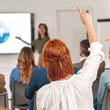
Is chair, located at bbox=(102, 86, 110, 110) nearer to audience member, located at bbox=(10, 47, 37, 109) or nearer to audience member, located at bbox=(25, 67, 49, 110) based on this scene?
audience member, located at bbox=(25, 67, 49, 110)

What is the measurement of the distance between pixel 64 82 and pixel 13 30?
606 centimetres

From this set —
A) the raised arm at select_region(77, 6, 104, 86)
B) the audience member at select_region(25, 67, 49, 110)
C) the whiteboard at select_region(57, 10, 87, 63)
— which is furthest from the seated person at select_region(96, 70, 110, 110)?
the whiteboard at select_region(57, 10, 87, 63)

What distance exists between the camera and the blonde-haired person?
177 cm

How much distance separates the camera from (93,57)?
1795 mm

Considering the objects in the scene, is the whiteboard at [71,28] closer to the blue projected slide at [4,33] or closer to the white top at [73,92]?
the blue projected slide at [4,33]

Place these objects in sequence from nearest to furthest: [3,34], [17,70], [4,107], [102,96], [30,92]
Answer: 1. [30,92]
2. [102,96]
3. [4,107]
4. [17,70]
5. [3,34]

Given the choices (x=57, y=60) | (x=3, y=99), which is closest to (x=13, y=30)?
(x=3, y=99)

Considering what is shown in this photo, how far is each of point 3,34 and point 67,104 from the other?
617cm

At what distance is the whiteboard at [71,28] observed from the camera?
7812mm

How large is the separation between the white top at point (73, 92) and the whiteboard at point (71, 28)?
606 centimetres

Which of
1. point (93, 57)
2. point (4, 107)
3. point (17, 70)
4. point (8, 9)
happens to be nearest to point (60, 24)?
point (8, 9)

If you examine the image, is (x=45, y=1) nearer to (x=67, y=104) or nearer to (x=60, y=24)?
(x=60, y=24)

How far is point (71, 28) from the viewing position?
7855 millimetres

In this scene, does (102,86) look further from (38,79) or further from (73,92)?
(73,92)
